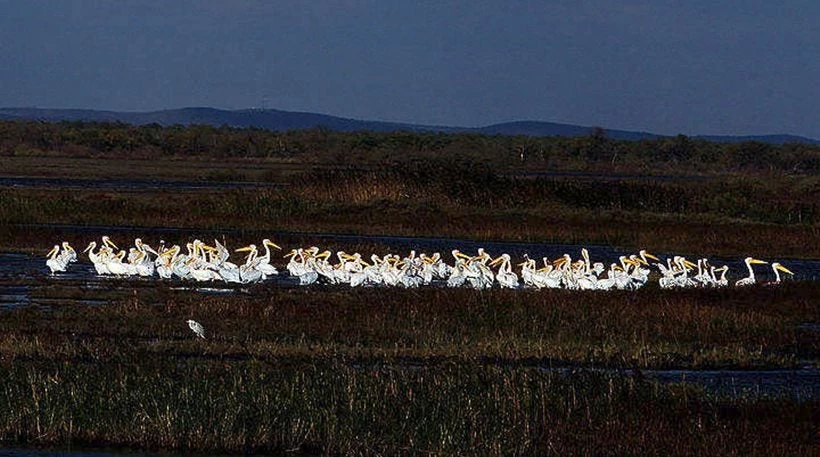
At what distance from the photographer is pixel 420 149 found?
340 ft

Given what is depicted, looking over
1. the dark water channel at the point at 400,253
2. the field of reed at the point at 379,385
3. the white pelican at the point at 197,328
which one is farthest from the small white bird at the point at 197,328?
the dark water channel at the point at 400,253

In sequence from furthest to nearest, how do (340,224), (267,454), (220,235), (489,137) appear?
(489,137), (340,224), (220,235), (267,454)

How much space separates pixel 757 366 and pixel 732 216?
2493 centimetres

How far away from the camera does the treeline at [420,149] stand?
9250 cm

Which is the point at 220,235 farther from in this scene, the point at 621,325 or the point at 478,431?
the point at 478,431

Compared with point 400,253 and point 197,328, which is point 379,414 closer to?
point 197,328

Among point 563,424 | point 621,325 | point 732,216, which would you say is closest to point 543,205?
point 732,216

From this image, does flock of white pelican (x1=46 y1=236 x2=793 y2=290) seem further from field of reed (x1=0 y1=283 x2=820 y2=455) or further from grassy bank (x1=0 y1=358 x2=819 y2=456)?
grassy bank (x1=0 y1=358 x2=819 y2=456)

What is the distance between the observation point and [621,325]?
63.3ft

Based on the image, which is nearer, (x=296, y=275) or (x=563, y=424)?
(x=563, y=424)

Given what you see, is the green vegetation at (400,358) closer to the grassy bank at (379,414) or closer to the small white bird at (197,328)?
the grassy bank at (379,414)

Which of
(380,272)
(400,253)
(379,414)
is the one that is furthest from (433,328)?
(400,253)

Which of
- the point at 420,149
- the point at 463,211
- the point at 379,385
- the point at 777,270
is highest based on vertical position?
the point at 379,385

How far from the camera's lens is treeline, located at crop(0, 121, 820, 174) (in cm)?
9250
